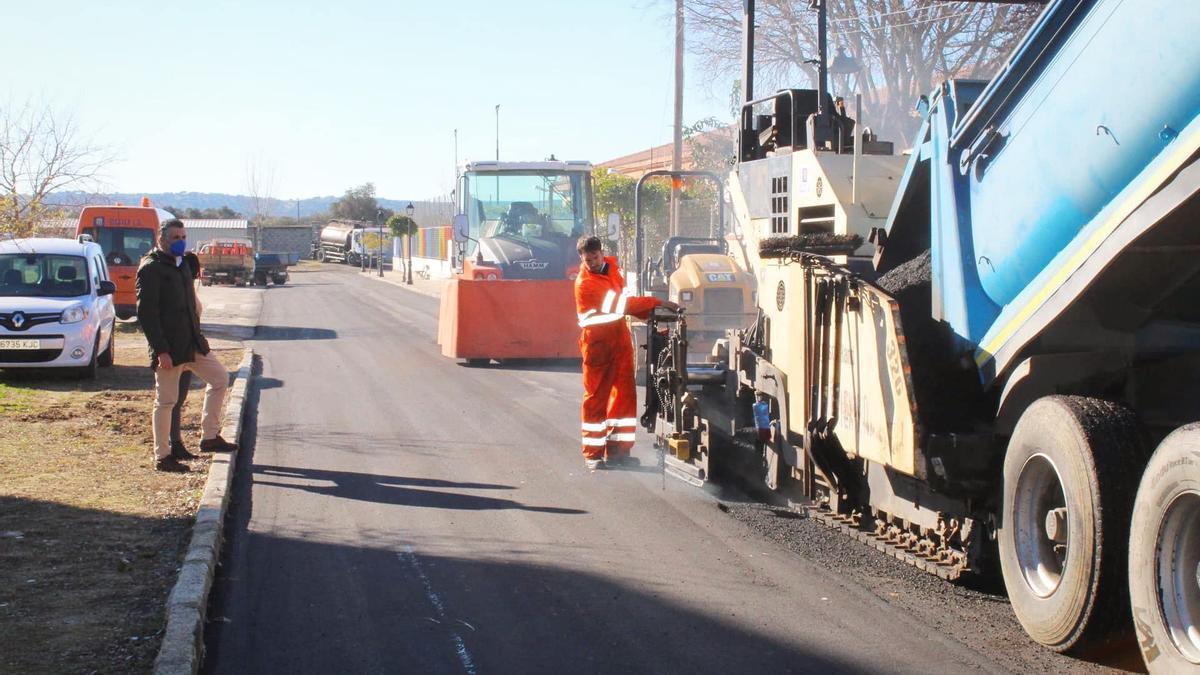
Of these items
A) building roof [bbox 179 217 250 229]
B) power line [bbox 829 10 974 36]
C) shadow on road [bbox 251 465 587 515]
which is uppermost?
power line [bbox 829 10 974 36]

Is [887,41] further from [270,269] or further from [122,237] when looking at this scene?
[270,269]

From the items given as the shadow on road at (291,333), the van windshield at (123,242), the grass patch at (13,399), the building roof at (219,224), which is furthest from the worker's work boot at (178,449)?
Answer: the building roof at (219,224)

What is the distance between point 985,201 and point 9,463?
25.2ft

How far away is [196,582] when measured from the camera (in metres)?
6.11

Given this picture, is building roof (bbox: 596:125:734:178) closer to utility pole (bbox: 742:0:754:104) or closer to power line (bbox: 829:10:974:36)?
power line (bbox: 829:10:974:36)

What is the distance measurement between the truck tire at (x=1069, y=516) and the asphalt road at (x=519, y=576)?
10.3 inches

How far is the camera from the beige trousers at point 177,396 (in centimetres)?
943

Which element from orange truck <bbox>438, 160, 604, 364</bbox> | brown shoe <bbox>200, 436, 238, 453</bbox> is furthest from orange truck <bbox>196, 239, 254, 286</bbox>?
brown shoe <bbox>200, 436, 238, 453</bbox>

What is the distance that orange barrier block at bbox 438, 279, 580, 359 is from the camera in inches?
674

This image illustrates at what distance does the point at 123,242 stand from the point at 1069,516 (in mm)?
22949

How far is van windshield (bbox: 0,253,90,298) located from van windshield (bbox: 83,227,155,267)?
8.37 metres

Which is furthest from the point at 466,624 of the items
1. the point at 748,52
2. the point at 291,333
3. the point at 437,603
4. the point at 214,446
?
the point at 291,333

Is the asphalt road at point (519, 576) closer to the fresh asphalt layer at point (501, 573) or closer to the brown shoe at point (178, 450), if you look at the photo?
the fresh asphalt layer at point (501, 573)

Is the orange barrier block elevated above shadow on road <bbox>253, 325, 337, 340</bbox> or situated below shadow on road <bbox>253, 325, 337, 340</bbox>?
above
